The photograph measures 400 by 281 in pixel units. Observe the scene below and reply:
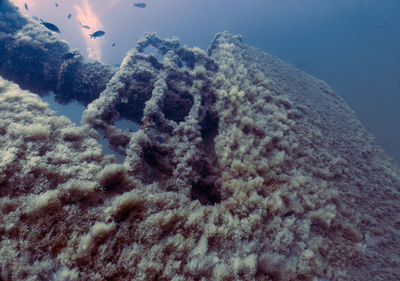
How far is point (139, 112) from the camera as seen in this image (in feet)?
17.8

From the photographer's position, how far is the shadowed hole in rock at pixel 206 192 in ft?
10.9

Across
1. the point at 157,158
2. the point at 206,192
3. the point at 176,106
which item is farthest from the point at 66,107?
the point at 206,192

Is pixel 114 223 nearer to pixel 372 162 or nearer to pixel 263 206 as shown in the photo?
pixel 263 206

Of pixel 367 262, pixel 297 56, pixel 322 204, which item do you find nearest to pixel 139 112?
pixel 322 204

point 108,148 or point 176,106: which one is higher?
point 176,106

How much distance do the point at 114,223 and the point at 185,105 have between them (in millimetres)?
3884

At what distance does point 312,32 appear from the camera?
54.7 metres

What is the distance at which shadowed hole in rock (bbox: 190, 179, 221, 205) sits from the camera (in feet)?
10.9

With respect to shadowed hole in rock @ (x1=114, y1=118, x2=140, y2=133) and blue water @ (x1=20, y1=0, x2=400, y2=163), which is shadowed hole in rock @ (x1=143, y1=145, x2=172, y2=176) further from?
blue water @ (x1=20, y1=0, x2=400, y2=163)

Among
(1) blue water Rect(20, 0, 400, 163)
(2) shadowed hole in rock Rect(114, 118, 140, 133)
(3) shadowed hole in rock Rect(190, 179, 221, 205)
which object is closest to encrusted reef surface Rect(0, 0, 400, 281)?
(3) shadowed hole in rock Rect(190, 179, 221, 205)

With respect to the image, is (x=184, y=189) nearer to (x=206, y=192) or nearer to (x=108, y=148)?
(x=206, y=192)

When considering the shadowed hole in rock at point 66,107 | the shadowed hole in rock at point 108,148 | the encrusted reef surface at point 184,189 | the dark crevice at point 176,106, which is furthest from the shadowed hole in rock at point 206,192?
the shadowed hole in rock at point 66,107

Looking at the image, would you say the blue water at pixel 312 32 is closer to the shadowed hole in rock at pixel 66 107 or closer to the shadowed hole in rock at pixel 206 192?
the shadowed hole in rock at pixel 206 192

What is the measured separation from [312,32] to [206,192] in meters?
69.6
